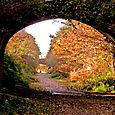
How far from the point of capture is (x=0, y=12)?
391 inches

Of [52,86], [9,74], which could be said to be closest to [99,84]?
[52,86]

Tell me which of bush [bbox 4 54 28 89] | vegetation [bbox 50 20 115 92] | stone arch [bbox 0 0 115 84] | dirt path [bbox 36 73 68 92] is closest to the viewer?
stone arch [bbox 0 0 115 84]

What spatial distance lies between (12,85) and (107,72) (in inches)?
306

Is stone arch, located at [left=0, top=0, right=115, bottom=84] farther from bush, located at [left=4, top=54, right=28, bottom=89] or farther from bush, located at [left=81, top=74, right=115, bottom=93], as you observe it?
bush, located at [left=81, top=74, right=115, bottom=93]

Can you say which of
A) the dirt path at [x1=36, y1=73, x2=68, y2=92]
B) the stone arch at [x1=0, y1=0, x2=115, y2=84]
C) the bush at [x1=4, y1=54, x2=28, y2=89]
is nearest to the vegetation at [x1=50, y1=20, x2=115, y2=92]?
the dirt path at [x1=36, y1=73, x2=68, y2=92]

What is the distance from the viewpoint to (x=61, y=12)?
13273 mm

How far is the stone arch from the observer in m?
11.5

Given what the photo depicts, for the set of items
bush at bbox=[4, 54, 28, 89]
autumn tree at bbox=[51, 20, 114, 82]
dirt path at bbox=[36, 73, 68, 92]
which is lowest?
dirt path at bbox=[36, 73, 68, 92]

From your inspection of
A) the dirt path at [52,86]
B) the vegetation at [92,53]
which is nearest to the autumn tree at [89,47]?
the vegetation at [92,53]

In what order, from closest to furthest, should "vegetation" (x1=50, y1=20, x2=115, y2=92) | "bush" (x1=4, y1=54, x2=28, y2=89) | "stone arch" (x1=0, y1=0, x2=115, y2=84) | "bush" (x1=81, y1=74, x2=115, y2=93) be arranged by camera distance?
"stone arch" (x1=0, y1=0, x2=115, y2=84), "bush" (x1=4, y1=54, x2=28, y2=89), "bush" (x1=81, y1=74, x2=115, y2=93), "vegetation" (x1=50, y1=20, x2=115, y2=92)

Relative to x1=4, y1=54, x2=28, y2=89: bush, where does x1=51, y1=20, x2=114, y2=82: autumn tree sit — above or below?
above

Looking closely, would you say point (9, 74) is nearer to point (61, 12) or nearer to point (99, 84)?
point (61, 12)

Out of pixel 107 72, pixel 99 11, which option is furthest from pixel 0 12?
pixel 107 72

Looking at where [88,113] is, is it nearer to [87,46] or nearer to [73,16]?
[73,16]
